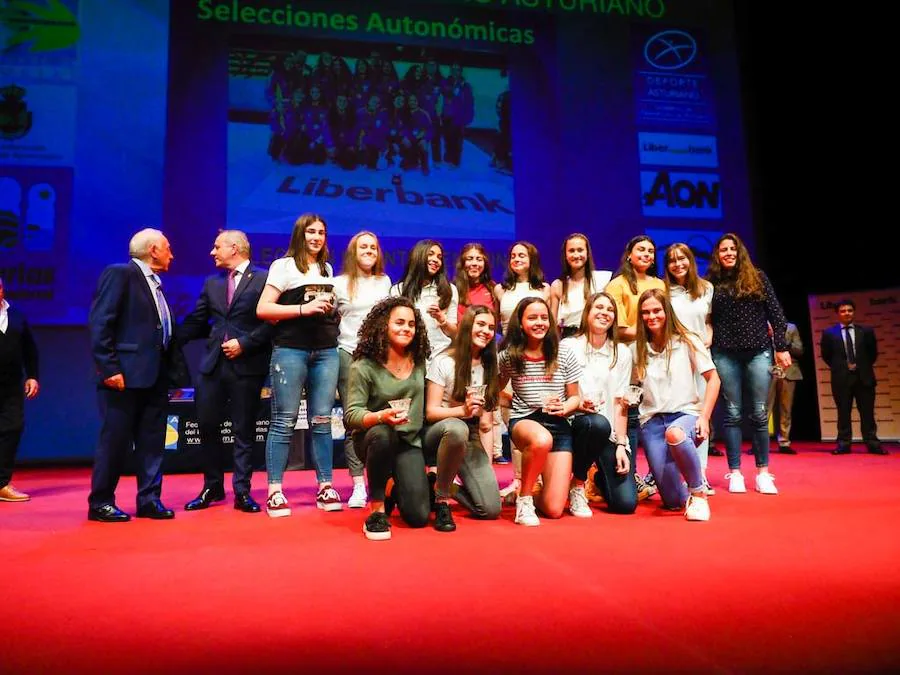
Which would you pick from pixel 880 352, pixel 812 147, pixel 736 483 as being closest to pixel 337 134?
pixel 736 483

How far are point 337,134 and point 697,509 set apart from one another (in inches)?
172

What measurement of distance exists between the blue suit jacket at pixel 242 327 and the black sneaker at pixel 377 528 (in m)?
1.15

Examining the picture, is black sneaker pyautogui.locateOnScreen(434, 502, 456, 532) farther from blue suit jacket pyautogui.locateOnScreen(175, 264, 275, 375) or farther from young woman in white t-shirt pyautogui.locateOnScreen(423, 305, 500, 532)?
blue suit jacket pyautogui.locateOnScreen(175, 264, 275, 375)

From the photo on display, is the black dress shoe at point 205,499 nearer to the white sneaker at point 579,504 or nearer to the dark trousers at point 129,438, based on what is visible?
the dark trousers at point 129,438

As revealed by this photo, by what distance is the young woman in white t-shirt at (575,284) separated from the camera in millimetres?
3674

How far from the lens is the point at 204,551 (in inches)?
88.5

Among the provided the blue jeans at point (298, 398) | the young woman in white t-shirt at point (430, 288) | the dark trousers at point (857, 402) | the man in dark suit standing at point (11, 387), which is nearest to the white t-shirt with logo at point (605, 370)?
the young woman in white t-shirt at point (430, 288)

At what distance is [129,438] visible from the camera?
293 centimetres

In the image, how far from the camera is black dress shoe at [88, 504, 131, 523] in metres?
2.88

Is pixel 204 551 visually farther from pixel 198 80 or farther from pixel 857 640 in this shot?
pixel 198 80

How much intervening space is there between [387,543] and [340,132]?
424 cm

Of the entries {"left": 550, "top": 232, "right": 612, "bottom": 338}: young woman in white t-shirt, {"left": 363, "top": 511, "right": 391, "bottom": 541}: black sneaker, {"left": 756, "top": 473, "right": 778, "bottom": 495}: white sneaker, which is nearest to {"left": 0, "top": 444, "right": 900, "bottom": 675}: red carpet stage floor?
{"left": 363, "top": 511, "right": 391, "bottom": 541}: black sneaker

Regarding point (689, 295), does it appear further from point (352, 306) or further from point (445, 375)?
point (352, 306)

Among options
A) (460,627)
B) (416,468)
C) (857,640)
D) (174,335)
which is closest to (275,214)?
(174,335)
